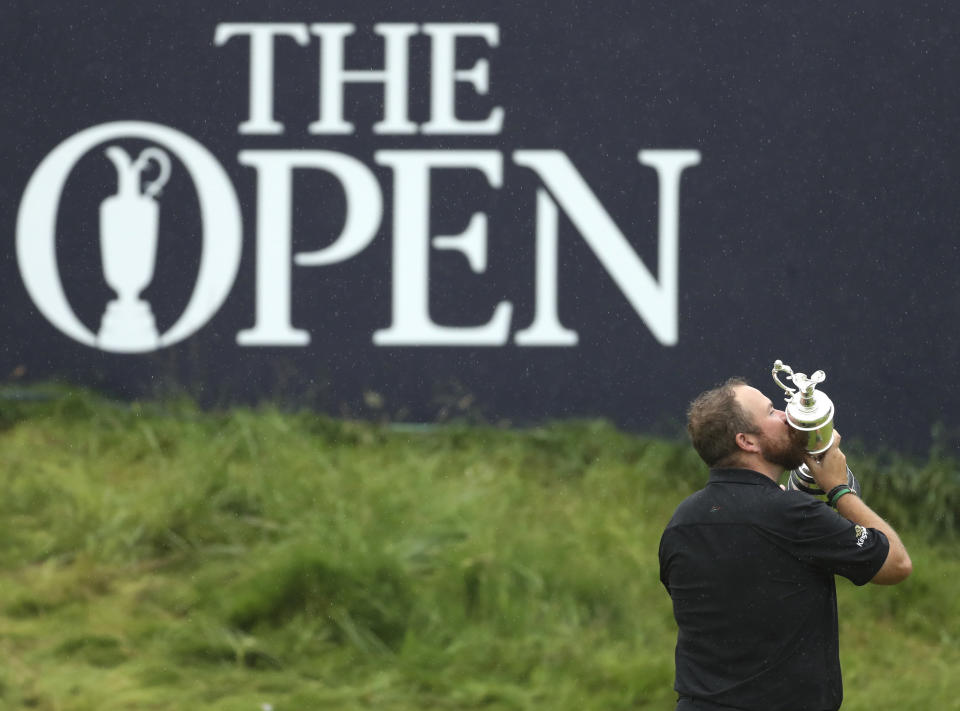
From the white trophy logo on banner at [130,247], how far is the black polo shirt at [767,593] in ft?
15.6

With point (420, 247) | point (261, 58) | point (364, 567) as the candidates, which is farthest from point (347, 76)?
point (364, 567)

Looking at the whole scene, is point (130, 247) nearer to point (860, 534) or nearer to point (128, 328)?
point (128, 328)

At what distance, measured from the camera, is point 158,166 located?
7.19 metres

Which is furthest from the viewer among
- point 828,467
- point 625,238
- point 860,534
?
point 625,238

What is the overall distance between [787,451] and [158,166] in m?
4.98

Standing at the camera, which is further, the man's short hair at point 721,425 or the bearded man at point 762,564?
the man's short hair at point 721,425

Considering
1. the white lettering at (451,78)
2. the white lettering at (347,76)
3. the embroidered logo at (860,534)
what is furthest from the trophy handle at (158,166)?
the embroidered logo at (860,534)

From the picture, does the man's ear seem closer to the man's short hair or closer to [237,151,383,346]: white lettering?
the man's short hair

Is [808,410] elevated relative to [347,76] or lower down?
lower down

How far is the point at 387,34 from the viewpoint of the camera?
7.14m

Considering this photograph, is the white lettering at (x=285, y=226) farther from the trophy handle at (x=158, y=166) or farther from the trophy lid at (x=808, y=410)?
the trophy lid at (x=808, y=410)

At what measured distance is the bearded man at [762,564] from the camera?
288 centimetres

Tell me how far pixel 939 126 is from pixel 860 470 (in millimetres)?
1895

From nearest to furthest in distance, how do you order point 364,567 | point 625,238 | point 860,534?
point 860,534 → point 364,567 → point 625,238
